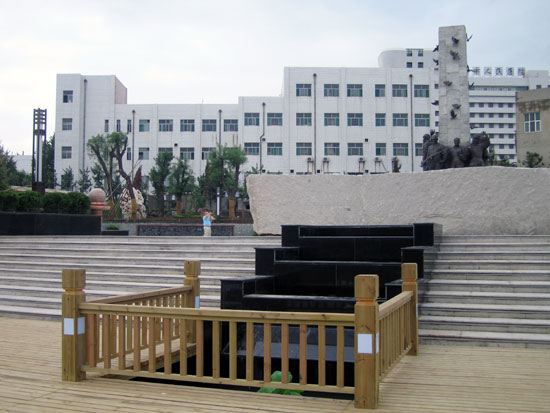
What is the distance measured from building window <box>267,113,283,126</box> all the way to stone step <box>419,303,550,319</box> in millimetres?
45286

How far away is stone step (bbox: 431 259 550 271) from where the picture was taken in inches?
333

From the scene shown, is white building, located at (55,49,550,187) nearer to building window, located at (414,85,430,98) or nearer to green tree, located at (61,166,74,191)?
building window, located at (414,85,430,98)

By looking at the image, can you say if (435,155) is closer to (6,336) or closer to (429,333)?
(429,333)

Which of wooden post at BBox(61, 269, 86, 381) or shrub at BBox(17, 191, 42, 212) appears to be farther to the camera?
shrub at BBox(17, 191, 42, 212)

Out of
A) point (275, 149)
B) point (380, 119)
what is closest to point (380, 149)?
point (380, 119)

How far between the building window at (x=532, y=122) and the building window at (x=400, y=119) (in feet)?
34.2

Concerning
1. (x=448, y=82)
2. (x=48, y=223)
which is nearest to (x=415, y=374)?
(x=448, y=82)

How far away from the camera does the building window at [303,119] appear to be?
169ft

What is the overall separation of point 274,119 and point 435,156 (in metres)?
37.2

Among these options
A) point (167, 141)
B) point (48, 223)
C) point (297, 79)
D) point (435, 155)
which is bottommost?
point (48, 223)

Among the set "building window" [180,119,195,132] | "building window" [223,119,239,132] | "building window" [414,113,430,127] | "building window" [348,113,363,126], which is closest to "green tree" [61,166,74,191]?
"building window" [180,119,195,132]

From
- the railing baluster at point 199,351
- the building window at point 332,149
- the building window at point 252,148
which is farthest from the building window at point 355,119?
the railing baluster at point 199,351

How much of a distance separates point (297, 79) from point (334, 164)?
8.40 metres

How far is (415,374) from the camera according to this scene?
16.7 feet
